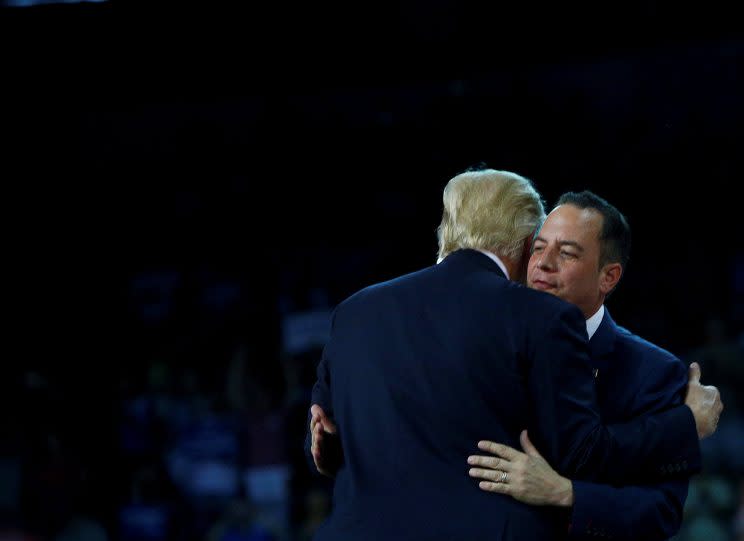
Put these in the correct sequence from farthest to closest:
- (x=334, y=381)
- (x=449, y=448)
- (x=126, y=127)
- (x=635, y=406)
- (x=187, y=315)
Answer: (x=126, y=127), (x=187, y=315), (x=635, y=406), (x=334, y=381), (x=449, y=448)

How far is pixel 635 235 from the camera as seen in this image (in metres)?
5.67

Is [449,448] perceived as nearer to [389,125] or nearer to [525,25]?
[525,25]

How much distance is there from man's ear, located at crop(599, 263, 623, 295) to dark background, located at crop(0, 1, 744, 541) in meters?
3.05

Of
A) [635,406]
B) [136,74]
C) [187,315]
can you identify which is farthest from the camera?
[187,315]

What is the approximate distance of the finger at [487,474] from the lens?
1614 millimetres

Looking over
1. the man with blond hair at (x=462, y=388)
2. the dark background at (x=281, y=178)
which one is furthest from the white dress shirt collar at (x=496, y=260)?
the dark background at (x=281, y=178)

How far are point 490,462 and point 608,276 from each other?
634 millimetres

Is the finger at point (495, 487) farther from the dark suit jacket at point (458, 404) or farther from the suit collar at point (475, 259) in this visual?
the suit collar at point (475, 259)

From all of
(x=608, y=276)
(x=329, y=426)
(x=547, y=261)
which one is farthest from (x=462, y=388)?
(x=608, y=276)

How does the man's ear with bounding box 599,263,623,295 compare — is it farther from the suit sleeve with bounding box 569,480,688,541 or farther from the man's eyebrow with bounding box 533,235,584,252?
the suit sleeve with bounding box 569,480,688,541

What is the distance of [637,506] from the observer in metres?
1.80

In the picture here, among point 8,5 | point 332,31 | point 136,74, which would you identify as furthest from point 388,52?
point 8,5

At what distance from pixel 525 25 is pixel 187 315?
2618 mm

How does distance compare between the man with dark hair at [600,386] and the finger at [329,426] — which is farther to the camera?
the finger at [329,426]
